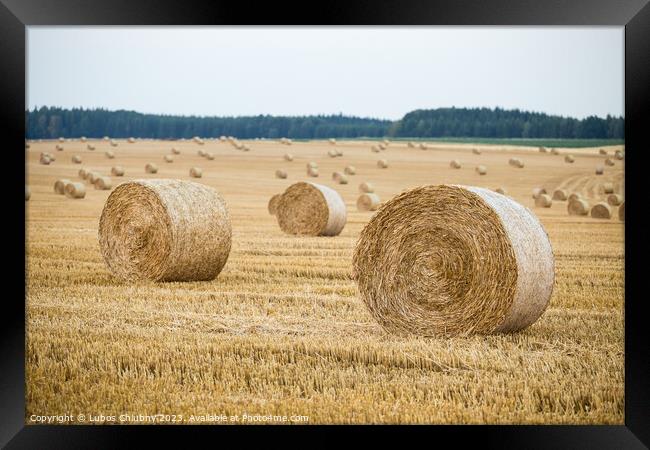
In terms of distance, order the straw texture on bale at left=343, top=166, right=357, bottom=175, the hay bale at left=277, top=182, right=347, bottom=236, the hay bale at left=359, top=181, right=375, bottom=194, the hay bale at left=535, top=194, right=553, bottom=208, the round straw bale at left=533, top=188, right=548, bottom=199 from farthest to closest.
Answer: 1. the straw texture on bale at left=343, top=166, right=357, bottom=175
2. the hay bale at left=359, top=181, right=375, bottom=194
3. the round straw bale at left=533, top=188, right=548, bottom=199
4. the hay bale at left=535, top=194, right=553, bottom=208
5. the hay bale at left=277, top=182, right=347, bottom=236

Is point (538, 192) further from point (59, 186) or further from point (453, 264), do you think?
point (453, 264)

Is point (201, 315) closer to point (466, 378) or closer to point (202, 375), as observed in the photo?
point (202, 375)

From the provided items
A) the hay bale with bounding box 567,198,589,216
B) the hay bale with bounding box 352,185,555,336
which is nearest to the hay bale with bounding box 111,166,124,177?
the hay bale with bounding box 567,198,589,216

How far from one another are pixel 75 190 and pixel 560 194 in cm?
1120

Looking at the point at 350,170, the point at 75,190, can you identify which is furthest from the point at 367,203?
the point at 75,190

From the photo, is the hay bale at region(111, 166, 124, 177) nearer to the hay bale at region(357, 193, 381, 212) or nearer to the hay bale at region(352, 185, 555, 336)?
the hay bale at region(357, 193, 381, 212)

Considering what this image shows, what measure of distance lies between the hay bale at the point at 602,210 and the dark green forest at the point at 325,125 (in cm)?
494

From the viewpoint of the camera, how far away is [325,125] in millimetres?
13703

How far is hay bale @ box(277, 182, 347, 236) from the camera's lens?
55.1 feet

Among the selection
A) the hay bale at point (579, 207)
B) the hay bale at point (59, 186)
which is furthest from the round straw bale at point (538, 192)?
the hay bale at point (59, 186)

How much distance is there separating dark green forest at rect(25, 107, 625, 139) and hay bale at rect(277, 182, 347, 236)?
1623 millimetres

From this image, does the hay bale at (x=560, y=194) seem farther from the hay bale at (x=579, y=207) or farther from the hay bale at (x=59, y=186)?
the hay bale at (x=59, y=186)

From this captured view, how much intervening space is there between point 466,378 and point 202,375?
188cm

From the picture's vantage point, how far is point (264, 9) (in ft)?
20.7
